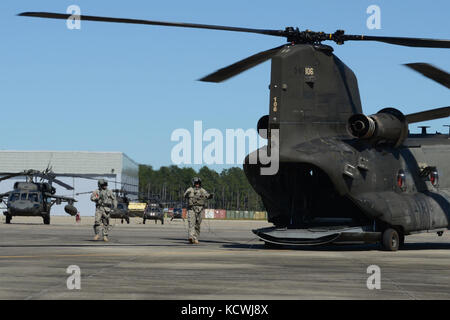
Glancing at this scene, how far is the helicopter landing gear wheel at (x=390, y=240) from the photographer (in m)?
19.8

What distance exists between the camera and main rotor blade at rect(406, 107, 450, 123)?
21.1 metres

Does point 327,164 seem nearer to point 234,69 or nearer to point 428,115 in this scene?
point 234,69

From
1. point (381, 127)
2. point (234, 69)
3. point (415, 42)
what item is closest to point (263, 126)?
point (234, 69)

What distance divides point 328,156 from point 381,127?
5.53ft

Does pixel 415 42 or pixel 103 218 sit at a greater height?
pixel 415 42

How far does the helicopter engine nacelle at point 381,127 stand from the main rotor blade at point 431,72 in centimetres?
162

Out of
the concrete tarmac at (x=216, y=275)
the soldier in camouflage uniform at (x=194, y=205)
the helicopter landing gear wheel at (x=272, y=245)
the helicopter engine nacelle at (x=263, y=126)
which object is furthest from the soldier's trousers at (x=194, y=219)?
the concrete tarmac at (x=216, y=275)

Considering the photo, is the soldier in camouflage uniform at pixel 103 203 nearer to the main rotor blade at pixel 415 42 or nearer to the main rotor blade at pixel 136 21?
the main rotor blade at pixel 136 21

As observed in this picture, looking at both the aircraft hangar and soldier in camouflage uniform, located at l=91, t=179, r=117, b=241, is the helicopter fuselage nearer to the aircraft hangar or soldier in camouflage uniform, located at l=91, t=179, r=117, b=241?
soldier in camouflage uniform, located at l=91, t=179, r=117, b=241

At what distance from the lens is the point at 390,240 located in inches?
779
